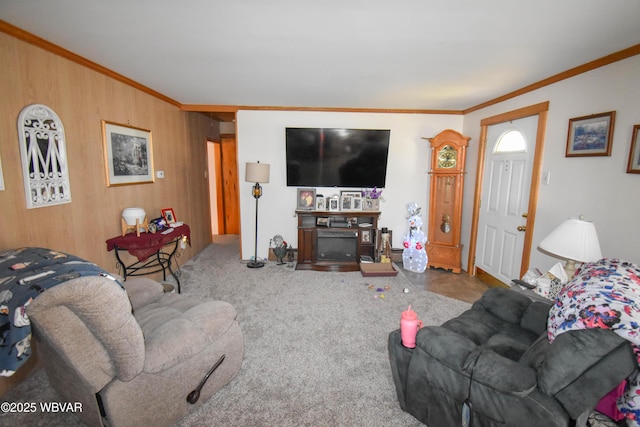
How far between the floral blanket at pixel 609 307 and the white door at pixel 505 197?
1.72 m

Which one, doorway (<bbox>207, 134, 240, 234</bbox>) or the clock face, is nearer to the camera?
the clock face

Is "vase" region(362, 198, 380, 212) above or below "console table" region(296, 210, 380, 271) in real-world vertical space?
above

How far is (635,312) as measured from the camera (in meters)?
1.17

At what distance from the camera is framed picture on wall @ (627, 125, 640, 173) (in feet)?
6.74

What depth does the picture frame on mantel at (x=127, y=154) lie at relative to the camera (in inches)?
114

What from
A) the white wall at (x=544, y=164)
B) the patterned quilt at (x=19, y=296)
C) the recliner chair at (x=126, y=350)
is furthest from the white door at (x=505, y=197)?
the patterned quilt at (x=19, y=296)

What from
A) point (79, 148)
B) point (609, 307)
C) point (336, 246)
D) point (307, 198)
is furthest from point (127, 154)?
point (609, 307)

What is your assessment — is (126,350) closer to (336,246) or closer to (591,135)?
(336,246)

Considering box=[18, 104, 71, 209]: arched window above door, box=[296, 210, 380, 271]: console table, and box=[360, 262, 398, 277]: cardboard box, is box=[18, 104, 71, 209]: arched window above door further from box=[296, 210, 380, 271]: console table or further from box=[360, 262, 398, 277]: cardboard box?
box=[360, 262, 398, 277]: cardboard box

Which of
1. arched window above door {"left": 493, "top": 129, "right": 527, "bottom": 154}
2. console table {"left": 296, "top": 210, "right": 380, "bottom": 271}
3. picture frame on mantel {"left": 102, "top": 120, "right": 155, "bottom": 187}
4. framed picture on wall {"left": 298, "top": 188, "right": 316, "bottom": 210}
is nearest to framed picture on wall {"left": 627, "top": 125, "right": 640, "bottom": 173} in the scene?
arched window above door {"left": 493, "top": 129, "right": 527, "bottom": 154}

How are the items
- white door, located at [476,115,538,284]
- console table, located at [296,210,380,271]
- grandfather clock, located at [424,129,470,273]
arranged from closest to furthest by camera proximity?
white door, located at [476,115,538,284], grandfather clock, located at [424,129,470,273], console table, located at [296,210,380,271]

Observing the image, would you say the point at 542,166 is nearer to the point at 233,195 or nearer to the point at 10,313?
the point at 10,313

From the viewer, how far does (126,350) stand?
1.33 meters

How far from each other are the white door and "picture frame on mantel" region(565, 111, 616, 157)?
498 mm
